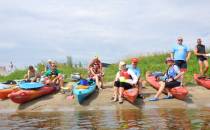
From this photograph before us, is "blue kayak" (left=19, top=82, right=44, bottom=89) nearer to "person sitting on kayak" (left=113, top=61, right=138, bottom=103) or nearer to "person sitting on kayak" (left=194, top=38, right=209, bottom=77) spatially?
"person sitting on kayak" (left=113, top=61, right=138, bottom=103)

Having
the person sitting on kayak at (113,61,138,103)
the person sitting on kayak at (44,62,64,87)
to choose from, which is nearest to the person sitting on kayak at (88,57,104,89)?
the person sitting on kayak at (44,62,64,87)

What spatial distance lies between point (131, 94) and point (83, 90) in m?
1.89

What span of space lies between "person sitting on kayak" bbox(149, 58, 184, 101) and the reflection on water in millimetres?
1230

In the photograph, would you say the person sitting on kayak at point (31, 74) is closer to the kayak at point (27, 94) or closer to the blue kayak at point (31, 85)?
the blue kayak at point (31, 85)

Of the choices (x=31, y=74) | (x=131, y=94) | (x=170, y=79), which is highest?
(x=31, y=74)

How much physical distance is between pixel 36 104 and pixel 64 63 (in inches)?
488

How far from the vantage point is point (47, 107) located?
17.1 m

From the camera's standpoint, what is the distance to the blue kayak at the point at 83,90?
1664 centimetres

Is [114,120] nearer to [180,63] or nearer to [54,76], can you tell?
[180,63]

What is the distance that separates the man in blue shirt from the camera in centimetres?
1723

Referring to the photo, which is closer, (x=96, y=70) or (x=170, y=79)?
(x=170, y=79)

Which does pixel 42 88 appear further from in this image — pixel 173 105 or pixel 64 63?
pixel 64 63

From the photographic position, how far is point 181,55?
17234 millimetres

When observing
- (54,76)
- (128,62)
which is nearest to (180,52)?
(54,76)
